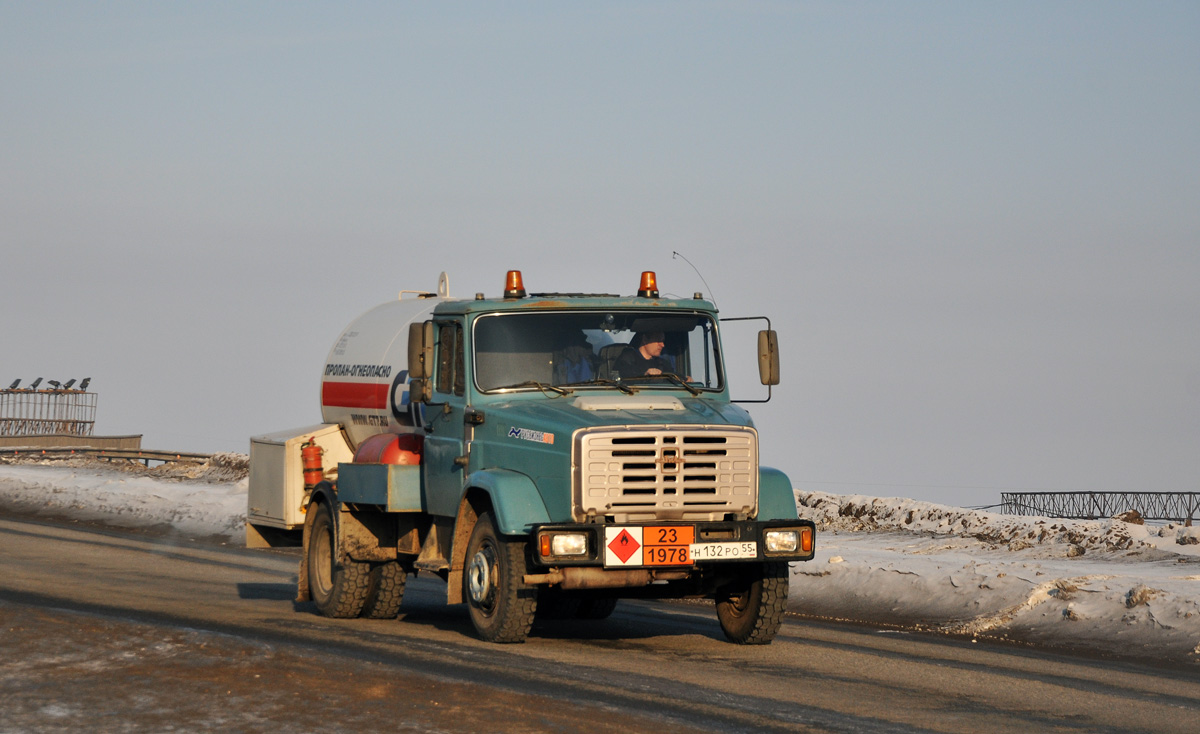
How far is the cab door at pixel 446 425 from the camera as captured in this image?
477 inches

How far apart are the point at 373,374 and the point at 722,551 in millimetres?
5276

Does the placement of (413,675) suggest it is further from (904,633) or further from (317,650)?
(904,633)

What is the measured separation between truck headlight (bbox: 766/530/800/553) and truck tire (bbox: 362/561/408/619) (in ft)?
13.9

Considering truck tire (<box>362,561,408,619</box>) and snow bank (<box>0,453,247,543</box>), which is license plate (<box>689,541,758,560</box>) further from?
snow bank (<box>0,453,247,543</box>)

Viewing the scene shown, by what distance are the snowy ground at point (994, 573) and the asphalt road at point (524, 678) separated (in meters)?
1.18

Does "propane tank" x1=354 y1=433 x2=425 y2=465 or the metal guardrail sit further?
the metal guardrail

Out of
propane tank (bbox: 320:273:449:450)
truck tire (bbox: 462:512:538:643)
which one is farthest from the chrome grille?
propane tank (bbox: 320:273:449:450)

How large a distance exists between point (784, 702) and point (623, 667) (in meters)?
1.74

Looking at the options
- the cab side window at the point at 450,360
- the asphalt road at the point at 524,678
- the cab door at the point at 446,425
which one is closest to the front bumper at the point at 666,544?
the asphalt road at the point at 524,678

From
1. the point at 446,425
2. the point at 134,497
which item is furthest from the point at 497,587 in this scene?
the point at 134,497

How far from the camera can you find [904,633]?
13.3m

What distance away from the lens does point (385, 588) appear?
1375 cm

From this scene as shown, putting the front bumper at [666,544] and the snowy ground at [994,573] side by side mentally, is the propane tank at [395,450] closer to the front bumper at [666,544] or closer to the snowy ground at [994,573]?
the front bumper at [666,544]

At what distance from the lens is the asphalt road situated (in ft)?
27.0
